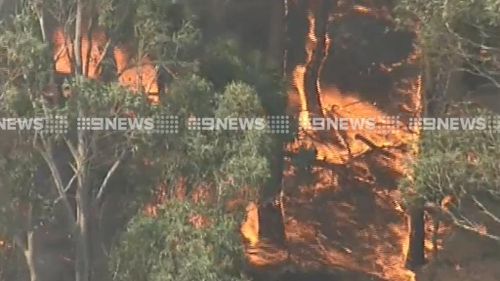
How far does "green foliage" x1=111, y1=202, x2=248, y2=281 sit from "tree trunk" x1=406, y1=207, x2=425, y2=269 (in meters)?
2.78

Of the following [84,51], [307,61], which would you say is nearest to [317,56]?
[307,61]

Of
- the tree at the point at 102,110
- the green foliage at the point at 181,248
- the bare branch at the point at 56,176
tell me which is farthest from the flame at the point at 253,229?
the green foliage at the point at 181,248

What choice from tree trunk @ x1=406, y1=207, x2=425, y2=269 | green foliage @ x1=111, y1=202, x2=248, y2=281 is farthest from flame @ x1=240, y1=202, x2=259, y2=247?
green foliage @ x1=111, y1=202, x2=248, y2=281

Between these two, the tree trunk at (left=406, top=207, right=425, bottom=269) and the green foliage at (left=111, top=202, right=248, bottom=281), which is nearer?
the green foliage at (left=111, top=202, right=248, bottom=281)

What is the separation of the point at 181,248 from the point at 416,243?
3.15m

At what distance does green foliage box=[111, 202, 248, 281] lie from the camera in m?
4.78

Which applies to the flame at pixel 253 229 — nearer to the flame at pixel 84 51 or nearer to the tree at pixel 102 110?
the tree at pixel 102 110

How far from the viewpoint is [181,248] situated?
4.84m

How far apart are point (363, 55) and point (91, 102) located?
3674 mm

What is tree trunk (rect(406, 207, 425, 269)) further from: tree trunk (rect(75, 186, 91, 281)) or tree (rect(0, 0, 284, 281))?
tree trunk (rect(75, 186, 91, 281))

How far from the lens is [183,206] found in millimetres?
4949

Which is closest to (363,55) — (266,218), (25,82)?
(266,218)

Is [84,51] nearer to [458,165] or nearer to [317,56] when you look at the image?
[458,165]

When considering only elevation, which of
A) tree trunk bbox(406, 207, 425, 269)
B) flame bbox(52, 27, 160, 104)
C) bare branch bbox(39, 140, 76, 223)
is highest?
flame bbox(52, 27, 160, 104)
